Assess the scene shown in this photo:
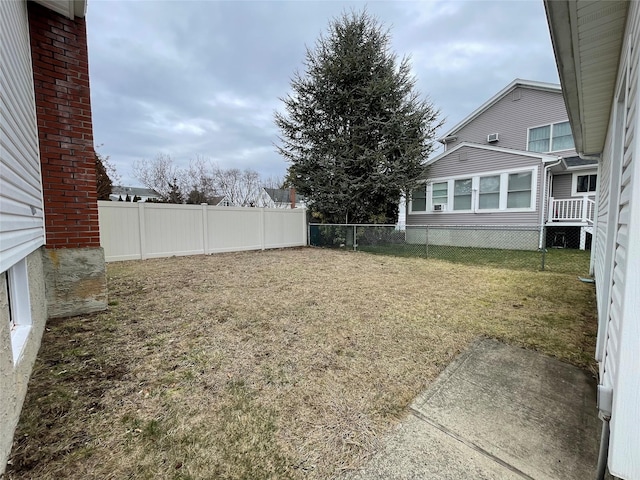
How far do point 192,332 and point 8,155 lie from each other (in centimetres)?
226

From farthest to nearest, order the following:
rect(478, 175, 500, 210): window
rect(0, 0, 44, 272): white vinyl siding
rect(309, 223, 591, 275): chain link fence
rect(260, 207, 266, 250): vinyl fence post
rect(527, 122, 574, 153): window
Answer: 1. rect(527, 122, 574, 153): window
2. rect(478, 175, 500, 210): window
3. rect(260, 207, 266, 250): vinyl fence post
4. rect(309, 223, 591, 275): chain link fence
5. rect(0, 0, 44, 272): white vinyl siding

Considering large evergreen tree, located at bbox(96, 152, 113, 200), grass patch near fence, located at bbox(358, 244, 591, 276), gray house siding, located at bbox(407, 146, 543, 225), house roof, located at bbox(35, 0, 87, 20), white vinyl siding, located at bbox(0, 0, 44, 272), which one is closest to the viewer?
white vinyl siding, located at bbox(0, 0, 44, 272)

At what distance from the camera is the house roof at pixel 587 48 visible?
1.76 m

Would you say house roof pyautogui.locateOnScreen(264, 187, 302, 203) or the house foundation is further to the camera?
house roof pyautogui.locateOnScreen(264, 187, 302, 203)

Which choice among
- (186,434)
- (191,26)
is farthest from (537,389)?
(191,26)

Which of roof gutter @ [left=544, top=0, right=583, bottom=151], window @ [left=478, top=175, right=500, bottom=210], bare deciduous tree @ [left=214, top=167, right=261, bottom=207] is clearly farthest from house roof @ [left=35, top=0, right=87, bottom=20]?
bare deciduous tree @ [left=214, top=167, right=261, bottom=207]

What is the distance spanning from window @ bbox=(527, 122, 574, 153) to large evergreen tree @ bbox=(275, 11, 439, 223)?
4.54 meters

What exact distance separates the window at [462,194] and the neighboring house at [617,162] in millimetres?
8981

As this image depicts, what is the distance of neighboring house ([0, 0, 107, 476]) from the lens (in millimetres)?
2439

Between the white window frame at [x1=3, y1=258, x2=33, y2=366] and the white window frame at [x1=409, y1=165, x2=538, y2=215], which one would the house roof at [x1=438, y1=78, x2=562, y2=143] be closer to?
the white window frame at [x1=409, y1=165, x2=538, y2=215]

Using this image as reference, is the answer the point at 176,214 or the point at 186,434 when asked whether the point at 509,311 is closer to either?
the point at 186,434

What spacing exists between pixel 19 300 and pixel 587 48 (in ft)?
16.6

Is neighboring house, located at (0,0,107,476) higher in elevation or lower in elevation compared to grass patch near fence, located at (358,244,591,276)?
higher

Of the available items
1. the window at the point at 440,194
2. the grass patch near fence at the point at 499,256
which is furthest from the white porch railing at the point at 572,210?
the window at the point at 440,194
